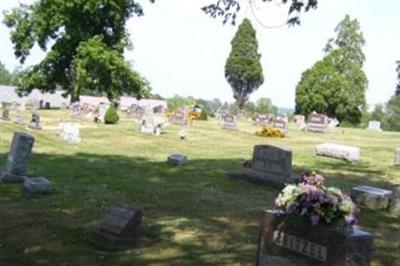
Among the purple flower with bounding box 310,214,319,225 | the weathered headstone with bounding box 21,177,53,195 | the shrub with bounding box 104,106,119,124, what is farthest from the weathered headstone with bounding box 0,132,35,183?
the shrub with bounding box 104,106,119,124

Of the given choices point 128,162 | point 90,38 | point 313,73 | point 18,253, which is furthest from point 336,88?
point 18,253

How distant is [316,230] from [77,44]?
166 feet

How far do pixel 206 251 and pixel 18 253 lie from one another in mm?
2769

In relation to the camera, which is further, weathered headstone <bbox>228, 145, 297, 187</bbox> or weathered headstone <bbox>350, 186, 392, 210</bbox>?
weathered headstone <bbox>228, 145, 297, 187</bbox>

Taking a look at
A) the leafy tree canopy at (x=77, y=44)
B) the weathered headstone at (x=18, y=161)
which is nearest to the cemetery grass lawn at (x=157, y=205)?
the weathered headstone at (x=18, y=161)

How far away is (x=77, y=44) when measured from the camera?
54812 mm

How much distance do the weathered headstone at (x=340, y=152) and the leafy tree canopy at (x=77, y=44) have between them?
31.2 meters

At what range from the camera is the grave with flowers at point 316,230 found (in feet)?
21.1

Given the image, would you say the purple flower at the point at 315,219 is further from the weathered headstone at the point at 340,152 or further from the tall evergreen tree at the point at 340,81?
the tall evergreen tree at the point at 340,81

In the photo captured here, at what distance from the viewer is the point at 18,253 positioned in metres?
8.88

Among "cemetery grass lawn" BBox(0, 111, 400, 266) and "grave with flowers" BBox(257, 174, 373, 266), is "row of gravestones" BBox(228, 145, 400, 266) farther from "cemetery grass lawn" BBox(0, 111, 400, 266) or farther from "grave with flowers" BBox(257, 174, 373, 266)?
"cemetery grass lawn" BBox(0, 111, 400, 266)

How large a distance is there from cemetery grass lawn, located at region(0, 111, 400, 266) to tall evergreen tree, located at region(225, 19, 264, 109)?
5562cm

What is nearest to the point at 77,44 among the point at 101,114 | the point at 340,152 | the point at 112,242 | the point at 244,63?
the point at 101,114

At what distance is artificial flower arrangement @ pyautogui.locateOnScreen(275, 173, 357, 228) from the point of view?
6.55 m
